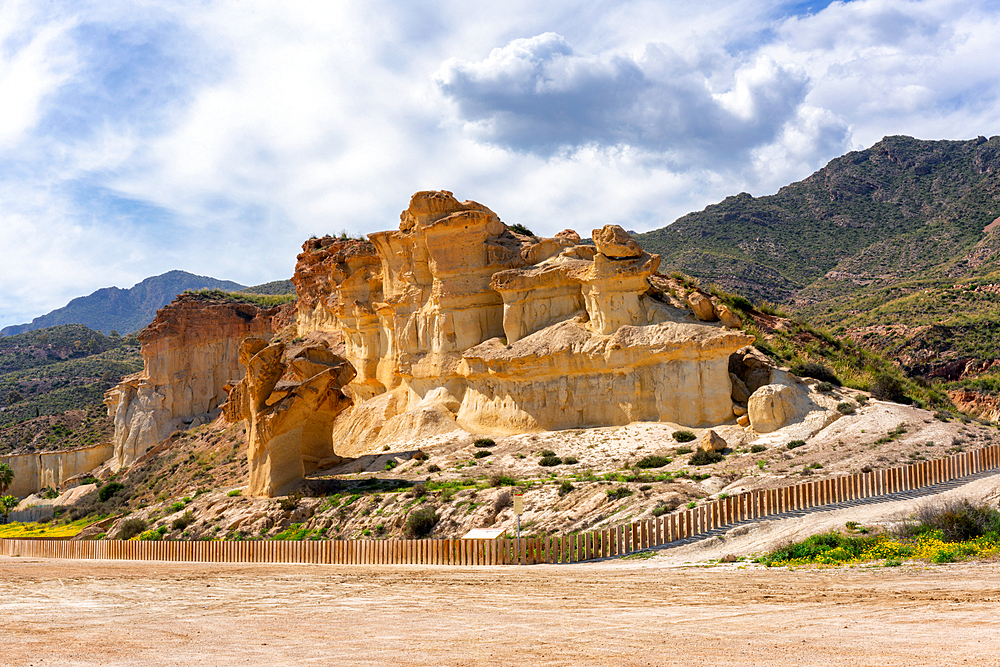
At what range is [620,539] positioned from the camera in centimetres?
1870

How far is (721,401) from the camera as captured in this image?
1417 inches

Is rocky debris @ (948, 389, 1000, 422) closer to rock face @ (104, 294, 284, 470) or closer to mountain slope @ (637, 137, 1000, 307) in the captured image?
mountain slope @ (637, 137, 1000, 307)

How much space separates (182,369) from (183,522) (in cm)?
3847

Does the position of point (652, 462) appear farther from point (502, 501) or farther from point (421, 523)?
point (421, 523)

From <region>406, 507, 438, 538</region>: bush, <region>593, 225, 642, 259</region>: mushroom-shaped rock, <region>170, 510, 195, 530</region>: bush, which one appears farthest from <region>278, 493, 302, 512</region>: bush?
<region>593, 225, 642, 259</region>: mushroom-shaped rock

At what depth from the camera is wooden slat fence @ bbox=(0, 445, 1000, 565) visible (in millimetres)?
18812

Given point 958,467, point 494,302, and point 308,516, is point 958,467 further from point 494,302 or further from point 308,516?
point 494,302

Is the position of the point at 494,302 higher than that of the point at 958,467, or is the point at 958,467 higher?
the point at 494,302

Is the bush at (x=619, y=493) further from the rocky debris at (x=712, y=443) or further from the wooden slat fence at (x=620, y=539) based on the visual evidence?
the rocky debris at (x=712, y=443)

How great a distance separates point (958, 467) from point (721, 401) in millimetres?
13604

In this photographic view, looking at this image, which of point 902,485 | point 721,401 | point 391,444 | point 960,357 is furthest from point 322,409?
point 960,357

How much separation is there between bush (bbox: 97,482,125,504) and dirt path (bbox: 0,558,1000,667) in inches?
1738

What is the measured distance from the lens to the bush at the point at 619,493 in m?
23.1

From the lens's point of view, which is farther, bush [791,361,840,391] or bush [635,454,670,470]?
bush [791,361,840,391]
